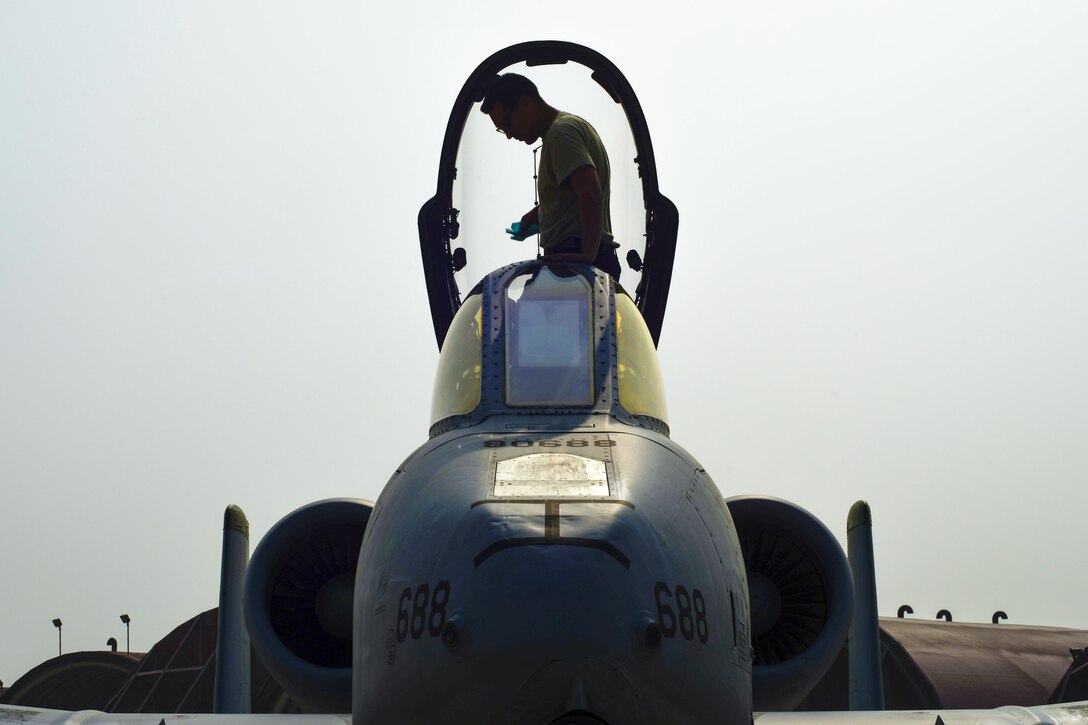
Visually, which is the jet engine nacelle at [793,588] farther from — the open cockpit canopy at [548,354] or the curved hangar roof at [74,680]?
the curved hangar roof at [74,680]

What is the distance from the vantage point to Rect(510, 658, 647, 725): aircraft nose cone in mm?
4105

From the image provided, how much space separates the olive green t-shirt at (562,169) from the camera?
7293mm

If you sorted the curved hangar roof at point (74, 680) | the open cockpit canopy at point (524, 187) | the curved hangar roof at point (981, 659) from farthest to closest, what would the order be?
the curved hangar roof at point (74, 680), the curved hangar roof at point (981, 659), the open cockpit canopy at point (524, 187)

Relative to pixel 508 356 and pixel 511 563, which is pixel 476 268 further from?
pixel 511 563

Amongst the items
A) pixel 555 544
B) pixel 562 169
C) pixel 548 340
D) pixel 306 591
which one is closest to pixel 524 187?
pixel 562 169

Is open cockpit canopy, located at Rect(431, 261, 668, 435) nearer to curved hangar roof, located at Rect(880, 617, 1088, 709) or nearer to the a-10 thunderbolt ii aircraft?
the a-10 thunderbolt ii aircraft

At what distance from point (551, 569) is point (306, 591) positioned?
8.83ft

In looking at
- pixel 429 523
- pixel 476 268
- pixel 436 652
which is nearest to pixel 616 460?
pixel 429 523

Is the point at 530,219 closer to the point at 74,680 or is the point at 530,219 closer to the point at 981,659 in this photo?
the point at 981,659

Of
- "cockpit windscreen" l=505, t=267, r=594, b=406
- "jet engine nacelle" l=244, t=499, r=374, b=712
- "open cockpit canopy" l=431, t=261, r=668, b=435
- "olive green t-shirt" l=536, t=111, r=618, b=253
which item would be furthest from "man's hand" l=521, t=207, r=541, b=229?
"jet engine nacelle" l=244, t=499, r=374, b=712

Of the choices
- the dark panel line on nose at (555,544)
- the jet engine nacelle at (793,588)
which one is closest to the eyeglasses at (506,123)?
the jet engine nacelle at (793,588)

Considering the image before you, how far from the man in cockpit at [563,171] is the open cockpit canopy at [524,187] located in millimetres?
583

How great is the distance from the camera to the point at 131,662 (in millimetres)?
23219

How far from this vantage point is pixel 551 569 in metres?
4.27
